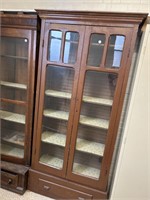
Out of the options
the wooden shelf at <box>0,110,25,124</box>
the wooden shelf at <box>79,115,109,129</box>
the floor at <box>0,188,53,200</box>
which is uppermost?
the wooden shelf at <box>79,115,109,129</box>

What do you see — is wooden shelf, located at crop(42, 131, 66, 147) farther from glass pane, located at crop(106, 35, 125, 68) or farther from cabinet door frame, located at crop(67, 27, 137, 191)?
glass pane, located at crop(106, 35, 125, 68)

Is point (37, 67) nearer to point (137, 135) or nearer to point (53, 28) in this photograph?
point (53, 28)

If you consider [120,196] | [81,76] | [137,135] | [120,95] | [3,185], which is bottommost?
[3,185]

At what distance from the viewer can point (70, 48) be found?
1716 mm

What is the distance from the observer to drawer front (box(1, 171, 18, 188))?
198cm

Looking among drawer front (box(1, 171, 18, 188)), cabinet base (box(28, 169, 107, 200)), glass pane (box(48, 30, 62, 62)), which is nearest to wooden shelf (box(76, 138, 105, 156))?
cabinet base (box(28, 169, 107, 200))

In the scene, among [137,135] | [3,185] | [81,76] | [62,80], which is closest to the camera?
[137,135]

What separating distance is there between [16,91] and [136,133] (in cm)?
149

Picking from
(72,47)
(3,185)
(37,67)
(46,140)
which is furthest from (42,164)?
(72,47)

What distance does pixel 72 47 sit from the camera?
1.71 m

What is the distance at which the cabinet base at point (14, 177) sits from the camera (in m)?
1.97

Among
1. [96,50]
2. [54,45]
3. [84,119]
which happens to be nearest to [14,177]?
[84,119]

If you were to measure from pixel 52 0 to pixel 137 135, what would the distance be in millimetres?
1774

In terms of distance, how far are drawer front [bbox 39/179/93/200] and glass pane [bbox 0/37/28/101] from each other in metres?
1.07
